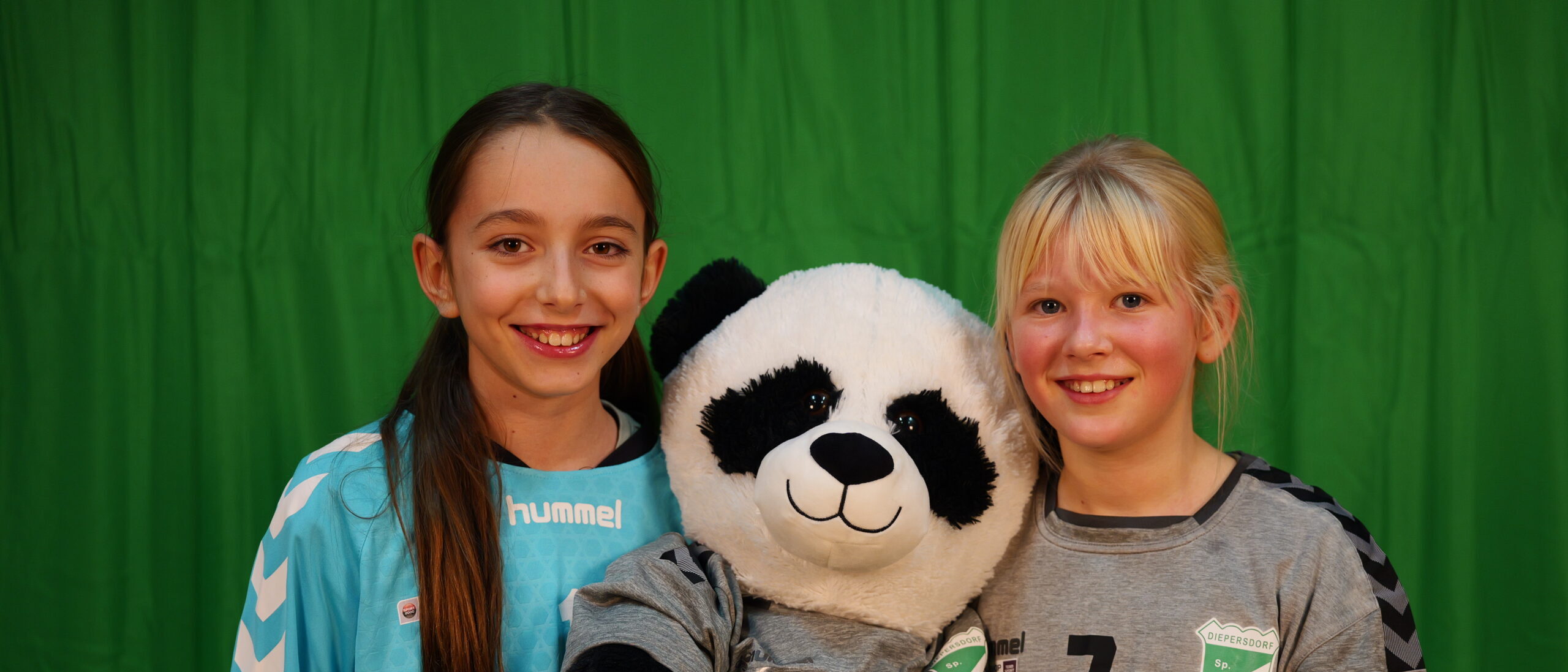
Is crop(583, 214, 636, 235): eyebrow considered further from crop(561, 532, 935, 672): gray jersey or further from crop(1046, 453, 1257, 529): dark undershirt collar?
crop(1046, 453, 1257, 529): dark undershirt collar

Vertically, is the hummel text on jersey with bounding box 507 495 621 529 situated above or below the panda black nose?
below

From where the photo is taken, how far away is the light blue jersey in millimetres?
1087

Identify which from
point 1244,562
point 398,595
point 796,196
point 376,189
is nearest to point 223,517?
point 376,189

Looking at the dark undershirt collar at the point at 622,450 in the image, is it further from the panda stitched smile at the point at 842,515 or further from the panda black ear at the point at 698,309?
the panda stitched smile at the point at 842,515

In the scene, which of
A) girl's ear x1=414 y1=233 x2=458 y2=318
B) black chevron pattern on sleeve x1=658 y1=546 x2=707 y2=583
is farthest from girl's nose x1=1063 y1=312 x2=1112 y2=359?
girl's ear x1=414 y1=233 x2=458 y2=318

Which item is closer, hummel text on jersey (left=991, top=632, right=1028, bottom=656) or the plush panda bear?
the plush panda bear

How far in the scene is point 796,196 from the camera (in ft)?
5.29

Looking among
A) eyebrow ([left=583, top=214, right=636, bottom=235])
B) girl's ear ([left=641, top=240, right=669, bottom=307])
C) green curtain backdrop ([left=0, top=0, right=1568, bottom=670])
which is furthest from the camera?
green curtain backdrop ([left=0, top=0, right=1568, bottom=670])

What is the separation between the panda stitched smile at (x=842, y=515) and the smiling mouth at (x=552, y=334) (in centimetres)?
33

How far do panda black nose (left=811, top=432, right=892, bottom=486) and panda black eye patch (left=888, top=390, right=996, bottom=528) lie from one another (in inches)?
3.0

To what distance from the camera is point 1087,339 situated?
42.0 inches

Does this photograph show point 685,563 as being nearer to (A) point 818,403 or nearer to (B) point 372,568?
(A) point 818,403

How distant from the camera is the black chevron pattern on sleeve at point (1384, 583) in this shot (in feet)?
3.40

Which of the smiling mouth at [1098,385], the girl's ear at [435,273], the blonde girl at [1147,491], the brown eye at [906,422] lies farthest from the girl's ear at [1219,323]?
the girl's ear at [435,273]
